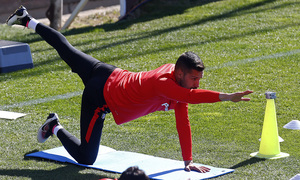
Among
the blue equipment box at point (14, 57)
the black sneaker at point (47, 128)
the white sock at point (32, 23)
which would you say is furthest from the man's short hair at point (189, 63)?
the blue equipment box at point (14, 57)

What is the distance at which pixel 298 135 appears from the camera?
5.92 m

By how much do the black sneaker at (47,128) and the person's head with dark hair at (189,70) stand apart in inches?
65.3

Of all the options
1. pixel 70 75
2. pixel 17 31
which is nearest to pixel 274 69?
pixel 70 75

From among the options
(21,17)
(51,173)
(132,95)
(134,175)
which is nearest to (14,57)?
(21,17)

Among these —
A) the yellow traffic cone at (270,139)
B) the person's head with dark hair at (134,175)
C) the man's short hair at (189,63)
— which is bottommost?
the yellow traffic cone at (270,139)

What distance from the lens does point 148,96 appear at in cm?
466

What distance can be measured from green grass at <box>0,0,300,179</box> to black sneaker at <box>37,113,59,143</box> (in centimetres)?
18

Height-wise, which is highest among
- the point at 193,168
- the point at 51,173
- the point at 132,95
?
the point at 132,95

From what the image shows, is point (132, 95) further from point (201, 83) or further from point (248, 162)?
point (201, 83)

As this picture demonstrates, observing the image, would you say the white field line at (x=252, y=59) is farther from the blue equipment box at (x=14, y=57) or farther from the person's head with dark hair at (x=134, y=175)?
the person's head with dark hair at (x=134, y=175)

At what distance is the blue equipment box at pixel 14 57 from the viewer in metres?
9.28

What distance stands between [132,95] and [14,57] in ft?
17.3

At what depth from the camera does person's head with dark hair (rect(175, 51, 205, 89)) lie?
4.45 m

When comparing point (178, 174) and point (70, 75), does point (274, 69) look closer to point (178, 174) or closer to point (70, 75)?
point (70, 75)
